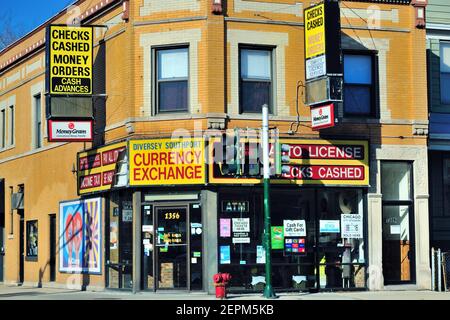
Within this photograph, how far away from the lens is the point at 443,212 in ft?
91.0

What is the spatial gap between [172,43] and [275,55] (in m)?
3.02

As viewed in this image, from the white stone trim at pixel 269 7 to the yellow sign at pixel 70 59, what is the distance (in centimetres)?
486

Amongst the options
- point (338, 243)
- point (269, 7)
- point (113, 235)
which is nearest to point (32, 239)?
point (113, 235)

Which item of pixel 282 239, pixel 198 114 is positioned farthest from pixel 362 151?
pixel 198 114

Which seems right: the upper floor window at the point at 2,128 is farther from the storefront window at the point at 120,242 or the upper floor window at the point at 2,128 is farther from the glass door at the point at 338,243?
the glass door at the point at 338,243

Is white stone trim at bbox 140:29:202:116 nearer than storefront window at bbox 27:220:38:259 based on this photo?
Yes

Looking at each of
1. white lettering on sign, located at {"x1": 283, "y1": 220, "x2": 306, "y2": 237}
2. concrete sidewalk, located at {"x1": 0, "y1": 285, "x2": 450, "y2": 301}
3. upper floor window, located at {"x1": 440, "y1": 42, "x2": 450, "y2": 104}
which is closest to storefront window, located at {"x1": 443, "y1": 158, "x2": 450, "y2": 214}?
upper floor window, located at {"x1": 440, "y1": 42, "x2": 450, "y2": 104}

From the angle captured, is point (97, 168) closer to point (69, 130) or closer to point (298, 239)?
point (69, 130)

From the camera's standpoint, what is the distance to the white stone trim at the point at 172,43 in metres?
23.0

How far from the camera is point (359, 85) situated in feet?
80.6

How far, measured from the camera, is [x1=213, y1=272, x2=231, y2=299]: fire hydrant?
21022 mm

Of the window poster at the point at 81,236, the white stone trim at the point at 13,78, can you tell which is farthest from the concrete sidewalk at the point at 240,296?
the white stone trim at the point at 13,78

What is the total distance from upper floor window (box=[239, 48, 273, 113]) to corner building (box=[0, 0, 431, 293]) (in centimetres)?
3

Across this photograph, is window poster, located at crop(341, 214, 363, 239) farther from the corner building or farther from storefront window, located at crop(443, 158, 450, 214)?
storefront window, located at crop(443, 158, 450, 214)
